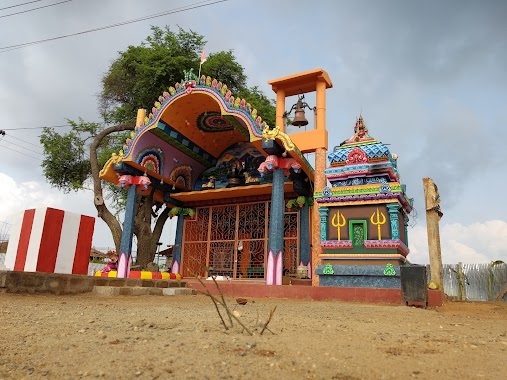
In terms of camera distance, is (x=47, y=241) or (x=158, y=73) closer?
(x=47, y=241)

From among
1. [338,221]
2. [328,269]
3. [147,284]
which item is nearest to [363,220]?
[338,221]

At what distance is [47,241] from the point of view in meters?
7.41

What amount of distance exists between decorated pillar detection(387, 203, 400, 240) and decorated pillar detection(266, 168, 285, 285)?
2.86m

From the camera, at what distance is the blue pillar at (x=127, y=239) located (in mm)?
12164

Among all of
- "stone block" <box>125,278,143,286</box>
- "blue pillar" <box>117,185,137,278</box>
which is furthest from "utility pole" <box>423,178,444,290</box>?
"blue pillar" <box>117,185,137,278</box>

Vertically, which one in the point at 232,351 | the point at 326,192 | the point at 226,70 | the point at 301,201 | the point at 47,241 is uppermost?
the point at 226,70

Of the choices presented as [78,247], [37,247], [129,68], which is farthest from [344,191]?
[129,68]

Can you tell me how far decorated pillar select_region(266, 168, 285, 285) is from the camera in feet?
33.1

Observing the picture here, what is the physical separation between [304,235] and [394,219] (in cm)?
376

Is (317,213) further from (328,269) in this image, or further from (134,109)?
(134,109)

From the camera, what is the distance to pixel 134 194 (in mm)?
12867

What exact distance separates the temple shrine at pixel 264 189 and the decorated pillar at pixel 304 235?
32mm

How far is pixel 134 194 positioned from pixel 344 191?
23.4 ft

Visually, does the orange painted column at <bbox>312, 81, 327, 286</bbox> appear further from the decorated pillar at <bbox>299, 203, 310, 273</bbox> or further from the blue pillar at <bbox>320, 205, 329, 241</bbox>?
the decorated pillar at <bbox>299, 203, 310, 273</bbox>
